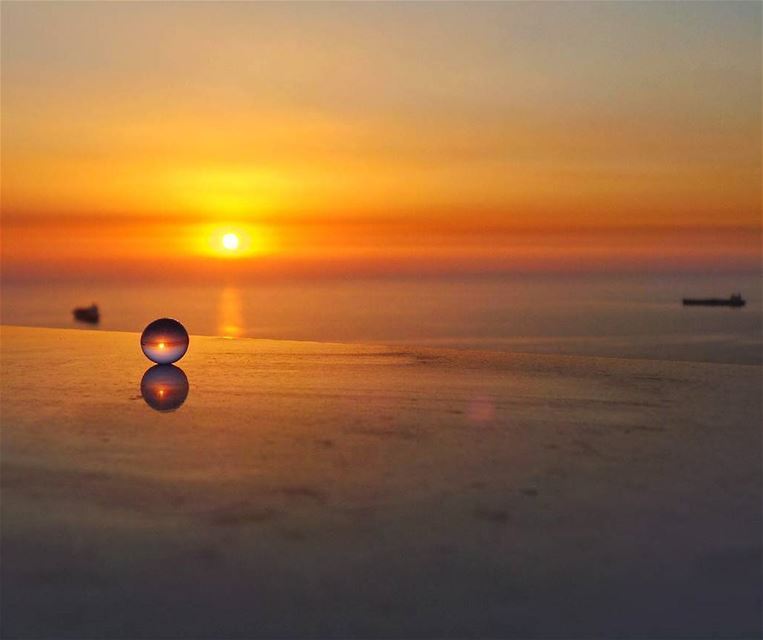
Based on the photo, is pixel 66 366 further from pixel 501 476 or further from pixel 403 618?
pixel 403 618

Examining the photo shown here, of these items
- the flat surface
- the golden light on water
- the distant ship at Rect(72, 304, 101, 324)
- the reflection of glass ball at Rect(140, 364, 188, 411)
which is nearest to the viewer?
the flat surface

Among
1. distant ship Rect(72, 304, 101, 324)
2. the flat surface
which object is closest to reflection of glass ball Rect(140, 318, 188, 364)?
the flat surface

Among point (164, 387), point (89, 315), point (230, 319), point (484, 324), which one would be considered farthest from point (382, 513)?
point (89, 315)

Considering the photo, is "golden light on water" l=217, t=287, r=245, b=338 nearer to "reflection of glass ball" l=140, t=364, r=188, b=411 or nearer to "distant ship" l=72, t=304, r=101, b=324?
"distant ship" l=72, t=304, r=101, b=324

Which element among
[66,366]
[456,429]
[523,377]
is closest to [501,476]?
[456,429]

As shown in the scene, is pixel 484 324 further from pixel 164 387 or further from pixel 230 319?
pixel 164 387

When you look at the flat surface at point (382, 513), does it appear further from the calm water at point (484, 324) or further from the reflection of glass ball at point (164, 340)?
the calm water at point (484, 324)
